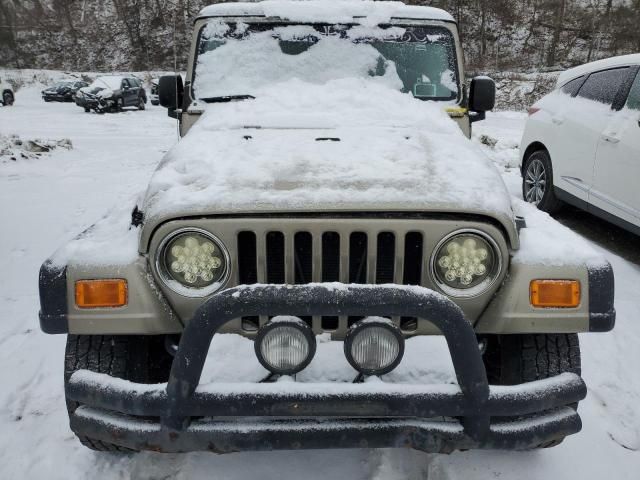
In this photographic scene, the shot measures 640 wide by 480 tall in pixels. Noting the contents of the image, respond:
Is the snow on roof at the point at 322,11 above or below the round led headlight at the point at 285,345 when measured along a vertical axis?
above

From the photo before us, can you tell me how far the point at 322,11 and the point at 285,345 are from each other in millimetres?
2440

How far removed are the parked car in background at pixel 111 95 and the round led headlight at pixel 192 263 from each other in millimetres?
22399

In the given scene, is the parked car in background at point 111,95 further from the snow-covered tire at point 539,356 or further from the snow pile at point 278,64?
the snow-covered tire at point 539,356

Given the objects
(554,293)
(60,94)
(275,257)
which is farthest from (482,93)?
(60,94)

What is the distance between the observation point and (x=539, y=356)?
83.4 inches

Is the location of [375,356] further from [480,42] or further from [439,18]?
[480,42]

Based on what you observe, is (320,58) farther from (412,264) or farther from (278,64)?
(412,264)

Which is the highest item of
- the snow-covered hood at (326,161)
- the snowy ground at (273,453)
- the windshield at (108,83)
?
the snow-covered hood at (326,161)

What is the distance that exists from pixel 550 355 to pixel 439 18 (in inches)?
91.6

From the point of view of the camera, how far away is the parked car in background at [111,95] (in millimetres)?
22062

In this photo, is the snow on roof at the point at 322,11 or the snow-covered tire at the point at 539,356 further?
the snow on roof at the point at 322,11

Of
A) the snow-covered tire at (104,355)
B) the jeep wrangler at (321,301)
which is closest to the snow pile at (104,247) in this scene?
the jeep wrangler at (321,301)

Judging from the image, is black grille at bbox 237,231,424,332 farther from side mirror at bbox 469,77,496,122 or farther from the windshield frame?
side mirror at bbox 469,77,496,122

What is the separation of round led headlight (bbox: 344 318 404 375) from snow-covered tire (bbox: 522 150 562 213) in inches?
184
